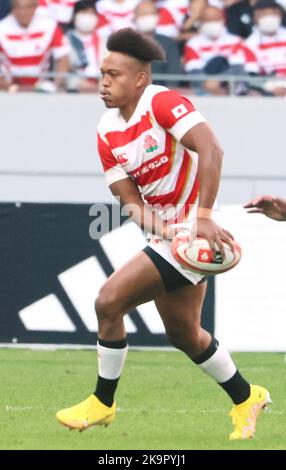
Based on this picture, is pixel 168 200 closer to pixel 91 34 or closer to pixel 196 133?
pixel 196 133

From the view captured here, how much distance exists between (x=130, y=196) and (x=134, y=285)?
1.86 feet

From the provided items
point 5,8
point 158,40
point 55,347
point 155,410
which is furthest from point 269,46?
point 155,410

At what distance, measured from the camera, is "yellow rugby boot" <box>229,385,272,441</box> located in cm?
761

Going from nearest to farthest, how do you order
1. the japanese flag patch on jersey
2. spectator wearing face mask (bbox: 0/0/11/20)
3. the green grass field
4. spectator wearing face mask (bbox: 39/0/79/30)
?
the japanese flag patch on jersey, the green grass field, spectator wearing face mask (bbox: 0/0/11/20), spectator wearing face mask (bbox: 39/0/79/30)

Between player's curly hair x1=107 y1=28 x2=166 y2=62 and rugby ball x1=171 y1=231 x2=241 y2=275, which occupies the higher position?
player's curly hair x1=107 y1=28 x2=166 y2=62

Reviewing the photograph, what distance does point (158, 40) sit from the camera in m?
14.9

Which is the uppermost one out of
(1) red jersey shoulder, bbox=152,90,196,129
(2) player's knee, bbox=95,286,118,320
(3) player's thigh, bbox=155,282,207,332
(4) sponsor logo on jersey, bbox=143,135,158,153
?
(1) red jersey shoulder, bbox=152,90,196,129

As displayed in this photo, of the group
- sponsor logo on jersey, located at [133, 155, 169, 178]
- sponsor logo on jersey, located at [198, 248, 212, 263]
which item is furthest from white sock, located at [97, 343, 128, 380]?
sponsor logo on jersey, located at [133, 155, 169, 178]

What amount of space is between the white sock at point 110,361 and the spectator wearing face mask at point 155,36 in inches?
297

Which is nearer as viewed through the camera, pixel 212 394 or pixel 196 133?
pixel 196 133

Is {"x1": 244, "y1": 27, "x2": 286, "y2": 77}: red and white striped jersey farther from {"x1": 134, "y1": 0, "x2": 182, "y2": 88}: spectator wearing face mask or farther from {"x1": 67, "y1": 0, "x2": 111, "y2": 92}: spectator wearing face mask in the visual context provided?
{"x1": 67, "y1": 0, "x2": 111, "y2": 92}: spectator wearing face mask

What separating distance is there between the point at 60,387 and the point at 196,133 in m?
3.54

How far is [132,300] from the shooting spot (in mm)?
7500
